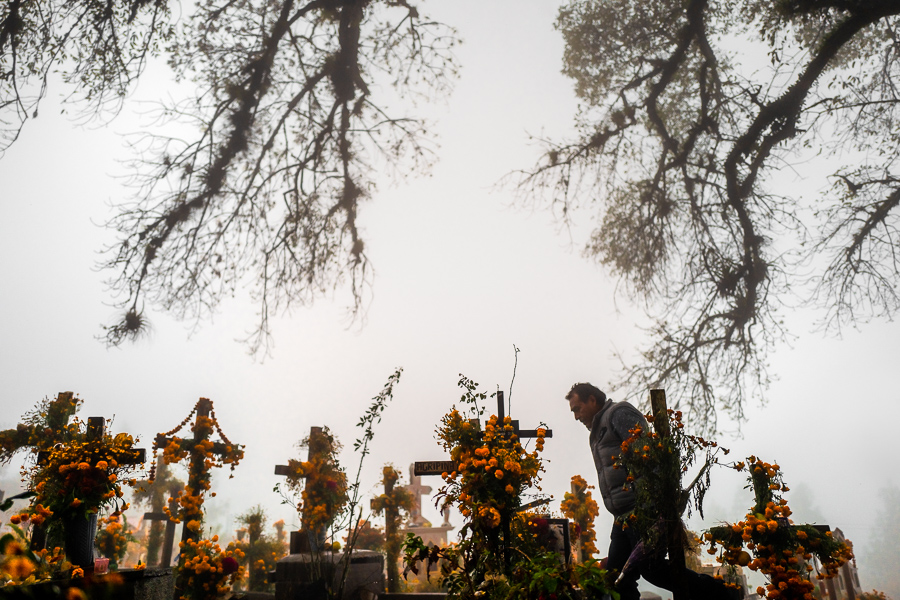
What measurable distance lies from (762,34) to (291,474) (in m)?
9.80

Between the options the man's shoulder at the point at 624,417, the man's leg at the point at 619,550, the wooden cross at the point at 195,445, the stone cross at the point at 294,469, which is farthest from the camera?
the stone cross at the point at 294,469

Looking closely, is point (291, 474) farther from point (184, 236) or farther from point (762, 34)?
point (762, 34)

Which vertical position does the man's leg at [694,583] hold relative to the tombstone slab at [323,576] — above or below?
above

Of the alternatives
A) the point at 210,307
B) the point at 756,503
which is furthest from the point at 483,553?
the point at 210,307

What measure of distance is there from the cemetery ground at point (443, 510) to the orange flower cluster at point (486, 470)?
0.01 metres

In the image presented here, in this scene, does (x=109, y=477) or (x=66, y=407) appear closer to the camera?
(x=109, y=477)

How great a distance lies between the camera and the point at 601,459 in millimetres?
4441

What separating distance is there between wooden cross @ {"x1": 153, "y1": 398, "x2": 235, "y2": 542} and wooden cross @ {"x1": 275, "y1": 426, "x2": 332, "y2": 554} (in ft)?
2.91

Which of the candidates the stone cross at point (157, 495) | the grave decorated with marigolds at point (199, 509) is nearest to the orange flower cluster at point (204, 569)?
the grave decorated with marigolds at point (199, 509)

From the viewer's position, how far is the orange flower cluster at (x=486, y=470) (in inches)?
162

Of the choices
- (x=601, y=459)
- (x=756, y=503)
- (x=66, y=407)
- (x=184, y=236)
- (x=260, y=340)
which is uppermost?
(x=184, y=236)

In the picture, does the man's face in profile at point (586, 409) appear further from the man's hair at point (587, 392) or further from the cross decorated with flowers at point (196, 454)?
the cross decorated with flowers at point (196, 454)

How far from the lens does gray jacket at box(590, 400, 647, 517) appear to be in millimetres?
4183

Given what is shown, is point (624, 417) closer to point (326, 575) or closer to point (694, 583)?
point (694, 583)
